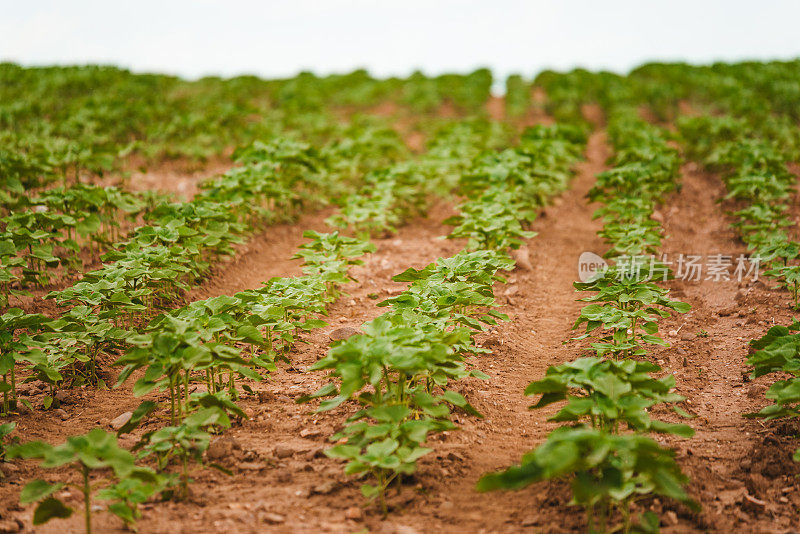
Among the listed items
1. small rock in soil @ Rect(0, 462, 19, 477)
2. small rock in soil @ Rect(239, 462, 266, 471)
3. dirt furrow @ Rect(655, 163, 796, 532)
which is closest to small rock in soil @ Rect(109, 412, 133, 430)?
small rock in soil @ Rect(0, 462, 19, 477)

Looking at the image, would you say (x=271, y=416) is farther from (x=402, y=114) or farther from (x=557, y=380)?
(x=402, y=114)

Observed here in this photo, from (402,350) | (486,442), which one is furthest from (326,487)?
(486,442)

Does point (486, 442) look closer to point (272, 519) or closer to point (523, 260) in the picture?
point (272, 519)

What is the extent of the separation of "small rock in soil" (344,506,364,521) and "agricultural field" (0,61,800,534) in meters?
0.01

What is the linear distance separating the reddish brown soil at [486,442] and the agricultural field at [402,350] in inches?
0.6

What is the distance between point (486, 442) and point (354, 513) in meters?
0.99

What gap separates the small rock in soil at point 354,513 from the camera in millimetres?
2738

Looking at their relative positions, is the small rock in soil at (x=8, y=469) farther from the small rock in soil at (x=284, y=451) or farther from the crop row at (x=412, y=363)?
the crop row at (x=412, y=363)

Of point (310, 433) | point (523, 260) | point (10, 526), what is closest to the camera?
point (10, 526)

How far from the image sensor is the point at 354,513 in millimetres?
2754

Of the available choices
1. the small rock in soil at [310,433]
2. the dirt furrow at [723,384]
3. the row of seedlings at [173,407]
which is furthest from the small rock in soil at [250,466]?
the dirt furrow at [723,384]

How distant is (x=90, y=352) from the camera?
4.35 m

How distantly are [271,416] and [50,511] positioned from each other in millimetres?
1352

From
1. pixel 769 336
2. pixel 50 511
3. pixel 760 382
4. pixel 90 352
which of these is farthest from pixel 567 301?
pixel 50 511
